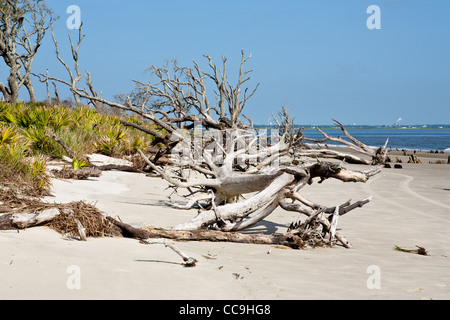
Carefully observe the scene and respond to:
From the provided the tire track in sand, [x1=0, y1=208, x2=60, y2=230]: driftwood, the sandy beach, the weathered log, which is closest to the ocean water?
the tire track in sand

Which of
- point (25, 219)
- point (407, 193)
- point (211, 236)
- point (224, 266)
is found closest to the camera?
point (224, 266)

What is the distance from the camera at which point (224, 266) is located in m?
5.17

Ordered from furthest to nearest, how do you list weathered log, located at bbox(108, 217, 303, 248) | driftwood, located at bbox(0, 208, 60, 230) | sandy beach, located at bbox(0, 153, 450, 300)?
weathered log, located at bbox(108, 217, 303, 248)
driftwood, located at bbox(0, 208, 60, 230)
sandy beach, located at bbox(0, 153, 450, 300)

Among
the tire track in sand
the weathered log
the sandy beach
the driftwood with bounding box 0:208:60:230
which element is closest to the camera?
the sandy beach

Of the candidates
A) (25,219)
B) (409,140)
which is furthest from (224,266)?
(409,140)

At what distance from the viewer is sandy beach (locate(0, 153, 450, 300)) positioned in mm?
4160

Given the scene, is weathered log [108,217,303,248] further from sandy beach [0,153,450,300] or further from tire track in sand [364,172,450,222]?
tire track in sand [364,172,450,222]

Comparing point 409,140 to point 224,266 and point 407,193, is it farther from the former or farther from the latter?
point 224,266

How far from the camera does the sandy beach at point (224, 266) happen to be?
4.16 metres

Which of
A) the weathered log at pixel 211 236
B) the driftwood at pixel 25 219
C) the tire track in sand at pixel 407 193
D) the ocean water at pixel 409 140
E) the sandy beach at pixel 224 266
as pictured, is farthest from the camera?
the ocean water at pixel 409 140

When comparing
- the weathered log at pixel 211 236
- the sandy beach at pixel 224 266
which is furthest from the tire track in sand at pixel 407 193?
the weathered log at pixel 211 236

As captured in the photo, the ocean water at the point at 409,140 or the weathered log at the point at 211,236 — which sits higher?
the weathered log at the point at 211,236

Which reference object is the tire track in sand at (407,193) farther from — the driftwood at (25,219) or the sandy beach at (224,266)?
the driftwood at (25,219)

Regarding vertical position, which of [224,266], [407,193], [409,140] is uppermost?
[224,266]
